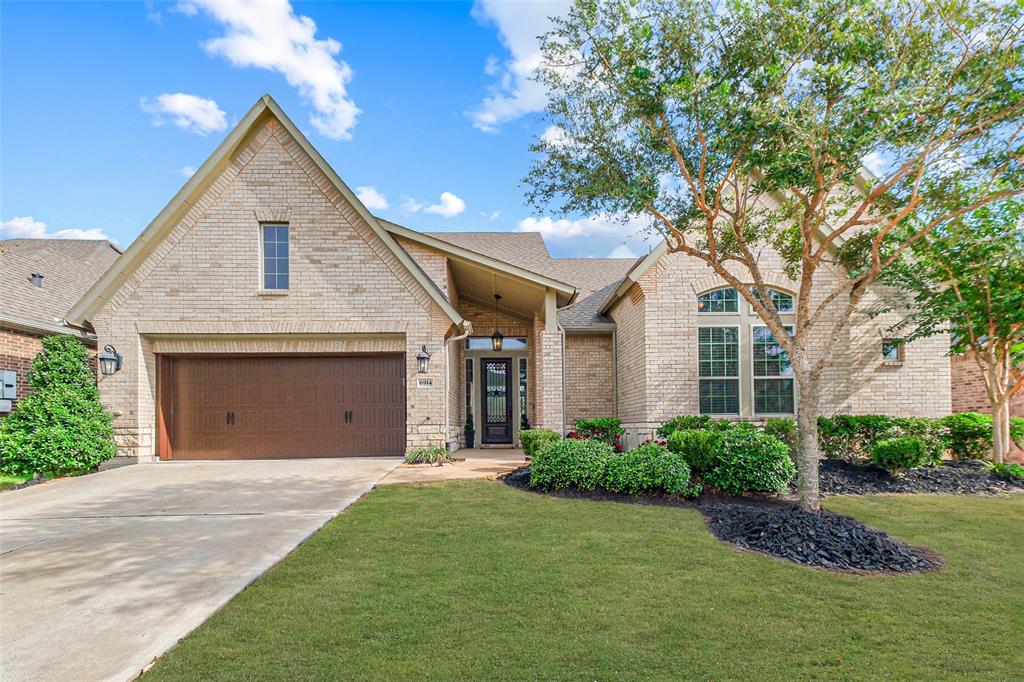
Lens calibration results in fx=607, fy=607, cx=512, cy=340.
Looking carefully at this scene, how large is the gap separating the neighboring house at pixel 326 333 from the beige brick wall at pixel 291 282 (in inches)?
1.2

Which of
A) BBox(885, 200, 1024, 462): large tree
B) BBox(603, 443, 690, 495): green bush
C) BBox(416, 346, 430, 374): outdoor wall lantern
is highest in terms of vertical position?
BBox(885, 200, 1024, 462): large tree

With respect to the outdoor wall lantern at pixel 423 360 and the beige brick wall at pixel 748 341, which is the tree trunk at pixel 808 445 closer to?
the beige brick wall at pixel 748 341

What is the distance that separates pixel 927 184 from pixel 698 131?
3.27 m

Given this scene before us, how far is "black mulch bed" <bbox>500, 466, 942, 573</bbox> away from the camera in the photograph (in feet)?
17.9

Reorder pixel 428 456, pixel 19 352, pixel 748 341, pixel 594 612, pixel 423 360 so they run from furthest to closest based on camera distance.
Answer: pixel 19 352 < pixel 748 341 < pixel 423 360 < pixel 428 456 < pixel 594 612

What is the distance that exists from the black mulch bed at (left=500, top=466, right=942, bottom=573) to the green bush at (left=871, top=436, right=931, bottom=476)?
416 centimetres

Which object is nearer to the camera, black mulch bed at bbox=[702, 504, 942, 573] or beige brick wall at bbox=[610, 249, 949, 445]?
black mulch bed at bbox=[702, 504, 942, 573]

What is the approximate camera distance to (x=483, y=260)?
1284cm

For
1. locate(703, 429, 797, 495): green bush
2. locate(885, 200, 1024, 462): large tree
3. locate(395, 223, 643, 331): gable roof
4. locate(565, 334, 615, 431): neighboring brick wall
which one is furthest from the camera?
locate(395, 223, 643, 331): gable roof

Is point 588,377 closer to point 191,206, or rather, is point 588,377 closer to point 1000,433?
point 1000,433

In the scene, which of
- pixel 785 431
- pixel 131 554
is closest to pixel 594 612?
pixel 131 554

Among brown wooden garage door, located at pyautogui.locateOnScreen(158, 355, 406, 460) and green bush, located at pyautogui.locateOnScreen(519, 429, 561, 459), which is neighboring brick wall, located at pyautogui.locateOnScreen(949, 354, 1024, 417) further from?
brown wooden garage door, located at pyautogui.locateOnScreen(158, 355, 406, 460)

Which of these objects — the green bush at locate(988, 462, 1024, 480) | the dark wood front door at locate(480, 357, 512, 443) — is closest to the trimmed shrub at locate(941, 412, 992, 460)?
the green bush at locate(988, 462, 1024, 480)

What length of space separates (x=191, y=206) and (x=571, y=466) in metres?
9.77
